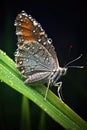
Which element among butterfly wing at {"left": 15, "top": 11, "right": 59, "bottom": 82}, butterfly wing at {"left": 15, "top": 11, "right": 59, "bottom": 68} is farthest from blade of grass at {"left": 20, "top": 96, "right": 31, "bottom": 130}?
butterfly wing at {"left": 15, "top": 11, "right": 59, "bottom": 68}

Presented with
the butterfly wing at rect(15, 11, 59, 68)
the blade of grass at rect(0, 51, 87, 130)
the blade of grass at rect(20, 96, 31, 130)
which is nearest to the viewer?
the blade of grass at rect(0, 51, 87, 130)

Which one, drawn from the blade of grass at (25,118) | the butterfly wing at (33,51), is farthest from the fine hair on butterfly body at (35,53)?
the blade of grass at (25,118)

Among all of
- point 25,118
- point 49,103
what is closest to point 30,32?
point 49,103

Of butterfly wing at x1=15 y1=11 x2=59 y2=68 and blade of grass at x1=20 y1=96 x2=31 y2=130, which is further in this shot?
blade of grass at x1=20 y1=96 x2=31 y2=130

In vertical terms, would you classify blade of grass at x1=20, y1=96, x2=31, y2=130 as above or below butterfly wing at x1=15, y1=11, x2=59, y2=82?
below

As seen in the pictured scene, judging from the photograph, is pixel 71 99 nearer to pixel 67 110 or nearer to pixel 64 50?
pixel 64 50

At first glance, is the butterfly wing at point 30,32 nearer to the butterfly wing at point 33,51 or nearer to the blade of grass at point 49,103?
the butterfly wing at point 33,51

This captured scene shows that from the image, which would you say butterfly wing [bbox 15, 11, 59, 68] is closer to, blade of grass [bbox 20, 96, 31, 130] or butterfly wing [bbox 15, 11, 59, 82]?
butterfly wing [bbox 15, 11, 59, 82]

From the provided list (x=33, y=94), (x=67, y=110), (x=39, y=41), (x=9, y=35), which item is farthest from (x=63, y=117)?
(x=9, y=35)
